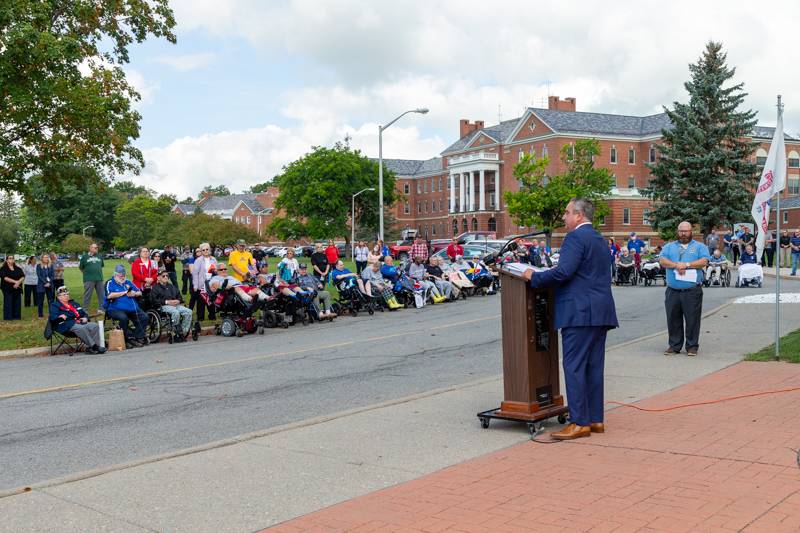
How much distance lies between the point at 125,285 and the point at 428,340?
20.1ft

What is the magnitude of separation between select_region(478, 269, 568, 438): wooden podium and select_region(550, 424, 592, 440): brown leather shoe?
0.26 metres

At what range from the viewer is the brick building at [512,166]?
90562 mm

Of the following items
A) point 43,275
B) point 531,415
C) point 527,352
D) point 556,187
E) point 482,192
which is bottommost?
point 531,415

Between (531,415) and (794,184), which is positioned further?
(794,184)

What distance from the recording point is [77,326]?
50.7 ft

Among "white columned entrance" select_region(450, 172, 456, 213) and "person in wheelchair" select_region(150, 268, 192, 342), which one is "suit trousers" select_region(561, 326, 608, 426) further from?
"white columned entrance" select_region(450, 172, 456, 213)

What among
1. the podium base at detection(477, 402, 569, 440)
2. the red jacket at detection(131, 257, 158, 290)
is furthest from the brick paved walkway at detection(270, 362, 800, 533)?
the red jacket at detection(131, 257, 158, 290)

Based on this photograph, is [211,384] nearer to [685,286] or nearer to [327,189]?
[685,286]

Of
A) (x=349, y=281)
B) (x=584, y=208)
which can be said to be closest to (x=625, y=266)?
(x=349, y=281)

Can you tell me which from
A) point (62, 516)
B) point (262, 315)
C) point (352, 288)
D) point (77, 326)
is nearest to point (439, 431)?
point (62, 516)

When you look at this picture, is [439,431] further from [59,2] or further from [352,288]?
[59,2]

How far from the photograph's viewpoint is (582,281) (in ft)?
23.1

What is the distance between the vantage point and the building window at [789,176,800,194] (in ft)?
323

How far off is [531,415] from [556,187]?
6993cm
